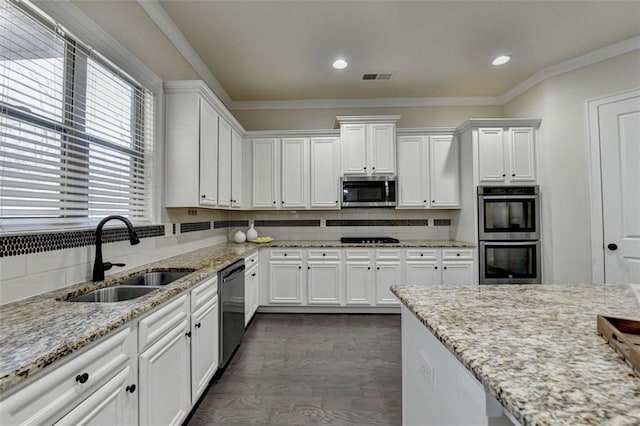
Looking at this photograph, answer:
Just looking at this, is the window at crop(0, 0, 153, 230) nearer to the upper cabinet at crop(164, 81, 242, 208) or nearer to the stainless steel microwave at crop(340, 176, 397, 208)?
the upper cabinet at crop(164, 81, 242, 208)

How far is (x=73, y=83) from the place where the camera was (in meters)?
1.64

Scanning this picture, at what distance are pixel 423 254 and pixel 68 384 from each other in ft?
11.3

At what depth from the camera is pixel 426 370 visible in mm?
1195

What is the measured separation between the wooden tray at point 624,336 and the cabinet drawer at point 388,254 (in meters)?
2.71

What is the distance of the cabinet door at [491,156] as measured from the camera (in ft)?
11.6

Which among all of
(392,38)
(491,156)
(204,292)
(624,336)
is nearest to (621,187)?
(491,156)

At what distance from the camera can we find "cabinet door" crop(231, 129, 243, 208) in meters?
3.47

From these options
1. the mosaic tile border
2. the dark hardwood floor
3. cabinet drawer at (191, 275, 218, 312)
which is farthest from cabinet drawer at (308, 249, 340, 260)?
the mosaic tile border

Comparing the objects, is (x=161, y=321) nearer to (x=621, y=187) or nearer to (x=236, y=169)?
(x=236, y=169)

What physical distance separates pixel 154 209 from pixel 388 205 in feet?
9.14

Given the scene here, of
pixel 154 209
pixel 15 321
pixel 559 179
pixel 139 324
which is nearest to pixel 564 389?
pixel 139 324

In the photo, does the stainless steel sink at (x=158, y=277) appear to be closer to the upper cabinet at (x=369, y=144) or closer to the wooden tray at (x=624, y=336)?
the wooden tray at (x=624, y=336)

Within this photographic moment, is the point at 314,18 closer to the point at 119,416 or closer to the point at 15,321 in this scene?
the point at 15,321

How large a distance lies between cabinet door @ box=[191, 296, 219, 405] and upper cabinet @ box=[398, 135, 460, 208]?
111 inches
